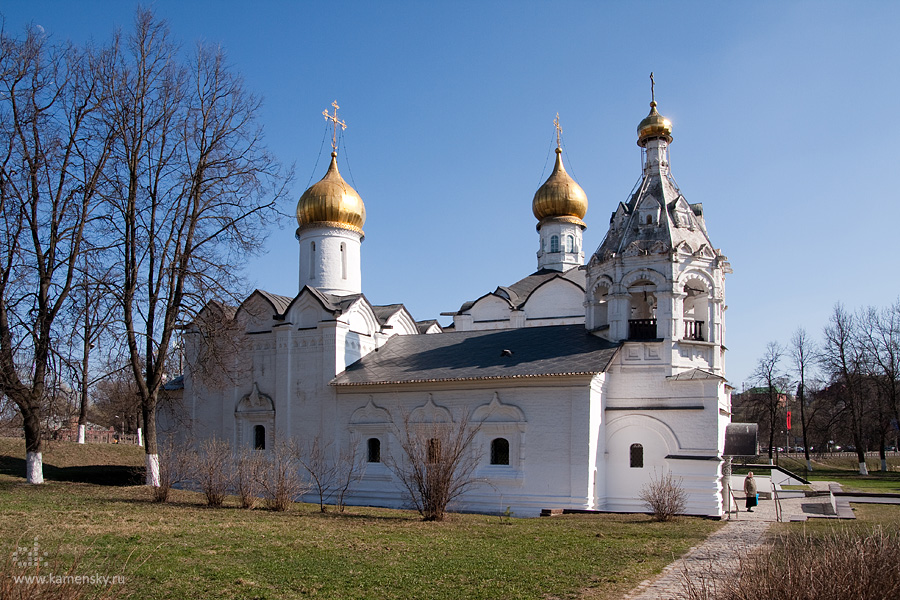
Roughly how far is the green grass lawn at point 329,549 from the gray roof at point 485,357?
3348 millimetres

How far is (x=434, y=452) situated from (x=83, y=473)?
11.7m

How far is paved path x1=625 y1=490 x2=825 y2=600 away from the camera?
6586 mm

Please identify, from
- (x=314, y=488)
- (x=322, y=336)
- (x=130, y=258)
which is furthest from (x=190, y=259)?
(x=314, y=488)

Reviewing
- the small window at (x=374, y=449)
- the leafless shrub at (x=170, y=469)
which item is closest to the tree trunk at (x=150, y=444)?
the leafless shrub at (x=170, y=469)

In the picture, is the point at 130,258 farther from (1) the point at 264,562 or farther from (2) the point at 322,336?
(1) the point at 264,562

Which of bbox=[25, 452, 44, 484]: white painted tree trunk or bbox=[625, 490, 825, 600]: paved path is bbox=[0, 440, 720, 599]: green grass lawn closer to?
bbox=[625, 490, 825, 600]: paved path

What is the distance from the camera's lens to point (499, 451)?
15.8 m

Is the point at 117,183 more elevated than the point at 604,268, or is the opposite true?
the point at 117,183

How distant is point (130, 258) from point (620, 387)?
10.7 metres

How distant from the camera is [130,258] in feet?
49.8

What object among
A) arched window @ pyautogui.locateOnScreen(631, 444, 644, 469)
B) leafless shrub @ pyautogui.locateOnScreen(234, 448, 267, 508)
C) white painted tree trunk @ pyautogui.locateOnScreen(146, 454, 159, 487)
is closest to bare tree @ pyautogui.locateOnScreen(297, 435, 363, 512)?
white painted tree trunk @ pyautogui.locateOnScreen(146, 454, 159, 487)

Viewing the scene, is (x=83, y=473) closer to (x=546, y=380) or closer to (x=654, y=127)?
(x=546, y=380)

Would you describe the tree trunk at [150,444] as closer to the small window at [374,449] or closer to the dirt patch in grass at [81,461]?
the dirt patch in grass at [81,461]

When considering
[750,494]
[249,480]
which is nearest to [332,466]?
[249,480]
